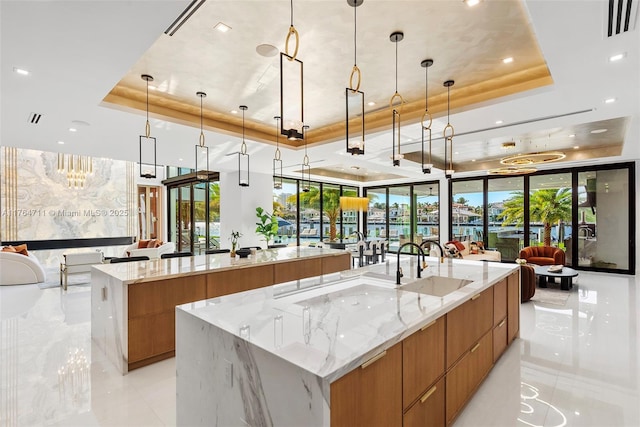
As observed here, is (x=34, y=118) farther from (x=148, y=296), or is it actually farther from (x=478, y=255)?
(x=478, y=255)

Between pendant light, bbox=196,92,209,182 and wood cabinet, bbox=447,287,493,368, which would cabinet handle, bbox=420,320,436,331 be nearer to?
wood cabinet, bbox=447,287,493,368

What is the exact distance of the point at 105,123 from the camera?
15.3 feet

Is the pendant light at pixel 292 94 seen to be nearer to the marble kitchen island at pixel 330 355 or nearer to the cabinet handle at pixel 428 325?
the marble kitchen island at pixel 330 355

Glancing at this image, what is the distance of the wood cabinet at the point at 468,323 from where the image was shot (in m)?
2.12

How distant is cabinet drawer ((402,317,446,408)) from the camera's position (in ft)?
5.33

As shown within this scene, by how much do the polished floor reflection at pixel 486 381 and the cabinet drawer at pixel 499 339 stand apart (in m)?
0.11

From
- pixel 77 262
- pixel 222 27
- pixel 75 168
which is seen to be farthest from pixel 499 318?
pixel 75 168

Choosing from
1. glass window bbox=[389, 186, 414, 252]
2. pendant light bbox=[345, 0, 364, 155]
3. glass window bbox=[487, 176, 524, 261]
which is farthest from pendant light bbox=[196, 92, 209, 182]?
glass window bbox=[487, 176, 524, 261]

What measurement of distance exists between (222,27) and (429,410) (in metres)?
3.40

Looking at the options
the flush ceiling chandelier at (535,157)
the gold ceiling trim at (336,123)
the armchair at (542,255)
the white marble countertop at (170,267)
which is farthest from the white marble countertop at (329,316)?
the armchair at (542,255)

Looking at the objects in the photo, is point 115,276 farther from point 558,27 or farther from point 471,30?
point 558,27

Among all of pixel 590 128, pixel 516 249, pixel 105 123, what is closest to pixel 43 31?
pixel 105 123

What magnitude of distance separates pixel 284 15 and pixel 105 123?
3425mm

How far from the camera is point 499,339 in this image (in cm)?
320
